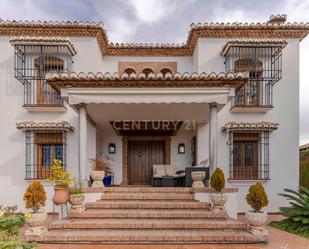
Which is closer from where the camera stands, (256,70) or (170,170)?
(256,70)

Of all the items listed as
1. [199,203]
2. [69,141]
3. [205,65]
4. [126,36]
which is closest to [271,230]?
[199,203]

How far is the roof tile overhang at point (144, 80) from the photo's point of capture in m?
8.36

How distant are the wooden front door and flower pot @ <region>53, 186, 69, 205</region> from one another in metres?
6.55

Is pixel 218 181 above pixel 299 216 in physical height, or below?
above

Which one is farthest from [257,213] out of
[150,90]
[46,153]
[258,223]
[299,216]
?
[46,153]

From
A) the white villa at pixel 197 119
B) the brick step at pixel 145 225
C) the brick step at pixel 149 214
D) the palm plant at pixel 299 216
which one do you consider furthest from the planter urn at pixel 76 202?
the palm plant at pixel 299 216

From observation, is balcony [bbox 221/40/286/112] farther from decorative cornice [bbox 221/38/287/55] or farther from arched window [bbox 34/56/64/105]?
arched window [bbox 34/56/64/105]

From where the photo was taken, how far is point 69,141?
40.0 feet

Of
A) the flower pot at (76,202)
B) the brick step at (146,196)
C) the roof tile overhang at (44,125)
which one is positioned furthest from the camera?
the roof tile overhang at (44,125)

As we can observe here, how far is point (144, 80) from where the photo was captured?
27.7 feet

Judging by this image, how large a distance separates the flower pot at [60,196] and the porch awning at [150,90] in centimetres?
259

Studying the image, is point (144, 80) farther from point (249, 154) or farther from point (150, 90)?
point (249, 154)

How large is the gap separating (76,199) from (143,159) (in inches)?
264

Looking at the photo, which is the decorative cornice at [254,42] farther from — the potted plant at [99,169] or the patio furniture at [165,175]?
the potted plant at [99,169]
